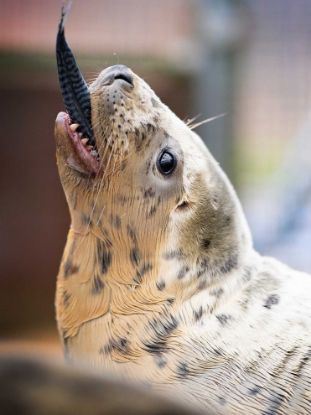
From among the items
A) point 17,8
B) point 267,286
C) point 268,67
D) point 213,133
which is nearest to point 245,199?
point 213,133

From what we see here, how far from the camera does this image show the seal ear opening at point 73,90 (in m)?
2.46

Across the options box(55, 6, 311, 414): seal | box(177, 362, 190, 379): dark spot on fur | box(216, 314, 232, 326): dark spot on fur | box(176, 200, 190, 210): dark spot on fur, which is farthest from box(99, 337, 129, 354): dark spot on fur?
box(176, 200, 190, 210): dark spot on fur

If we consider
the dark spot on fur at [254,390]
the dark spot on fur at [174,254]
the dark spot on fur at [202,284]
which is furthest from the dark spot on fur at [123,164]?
the dark spot on fur at [254,390]

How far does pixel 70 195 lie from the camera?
2.55 meters

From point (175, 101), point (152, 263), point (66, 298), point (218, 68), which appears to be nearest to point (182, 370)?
point (152, 263)

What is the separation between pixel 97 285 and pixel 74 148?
366mm

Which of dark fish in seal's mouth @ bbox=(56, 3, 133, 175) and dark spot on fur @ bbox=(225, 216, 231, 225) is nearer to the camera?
dark fish in seal's mouth @ bbox=(56, 3, 133, 175)

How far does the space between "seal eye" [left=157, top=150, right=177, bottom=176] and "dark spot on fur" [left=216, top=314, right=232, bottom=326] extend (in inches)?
15.6

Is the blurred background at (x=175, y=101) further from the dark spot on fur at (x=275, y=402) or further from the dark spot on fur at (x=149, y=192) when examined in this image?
the dark spot on fur at (x=275, y=402)

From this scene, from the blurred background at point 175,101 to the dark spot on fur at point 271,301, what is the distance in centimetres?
259

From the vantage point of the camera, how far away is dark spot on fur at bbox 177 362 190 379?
238 centimetres

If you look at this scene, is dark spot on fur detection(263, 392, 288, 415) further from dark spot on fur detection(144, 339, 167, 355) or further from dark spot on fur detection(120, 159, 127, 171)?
dark spot on fur detection(120, 159, 127, 171)

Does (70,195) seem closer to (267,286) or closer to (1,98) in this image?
(267,286)

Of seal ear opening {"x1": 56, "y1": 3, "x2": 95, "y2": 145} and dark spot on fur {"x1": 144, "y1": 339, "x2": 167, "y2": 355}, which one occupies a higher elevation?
seal ear opening {"x1": 56, "y1": 3, "x2": 95, "y2": 145}
